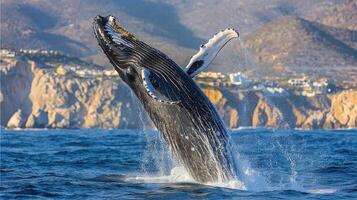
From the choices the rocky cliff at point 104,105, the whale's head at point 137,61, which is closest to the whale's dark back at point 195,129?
the whale's head at point 137,61

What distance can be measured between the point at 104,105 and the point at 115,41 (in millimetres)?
110599

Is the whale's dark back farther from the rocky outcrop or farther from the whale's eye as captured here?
the rocky outcrop

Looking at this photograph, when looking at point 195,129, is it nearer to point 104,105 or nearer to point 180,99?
point 180,99

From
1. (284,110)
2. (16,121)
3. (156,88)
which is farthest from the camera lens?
(284,110)

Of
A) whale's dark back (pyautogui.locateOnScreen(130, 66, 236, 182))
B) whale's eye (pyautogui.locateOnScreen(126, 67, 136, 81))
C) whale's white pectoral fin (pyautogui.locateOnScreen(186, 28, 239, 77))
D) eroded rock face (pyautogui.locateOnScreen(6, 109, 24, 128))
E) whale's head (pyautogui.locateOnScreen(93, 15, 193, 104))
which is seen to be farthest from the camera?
eroded rock face (pyautogui.locateOnScreen(6, 109, 24, 128))

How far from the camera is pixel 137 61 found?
→ 46.1ft

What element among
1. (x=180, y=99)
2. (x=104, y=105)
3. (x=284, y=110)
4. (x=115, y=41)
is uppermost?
(x=284, y=110)

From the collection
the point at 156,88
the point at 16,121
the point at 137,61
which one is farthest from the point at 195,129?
the point at 16,121

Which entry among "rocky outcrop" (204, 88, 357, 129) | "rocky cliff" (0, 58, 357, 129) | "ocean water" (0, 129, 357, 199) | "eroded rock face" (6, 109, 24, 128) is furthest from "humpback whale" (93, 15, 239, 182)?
"rocky outcrop" (204, 88, 357, 129)

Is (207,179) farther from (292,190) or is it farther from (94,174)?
(94,174)

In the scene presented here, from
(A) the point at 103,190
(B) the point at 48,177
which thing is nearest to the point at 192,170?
(A) the point at 103,190

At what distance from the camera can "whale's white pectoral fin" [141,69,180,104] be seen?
13133 millimetres

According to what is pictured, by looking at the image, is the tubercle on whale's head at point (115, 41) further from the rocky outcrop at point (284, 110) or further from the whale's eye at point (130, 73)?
the rocky outcrop at point (284, 110)

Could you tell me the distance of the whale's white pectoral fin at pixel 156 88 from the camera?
1313cm
